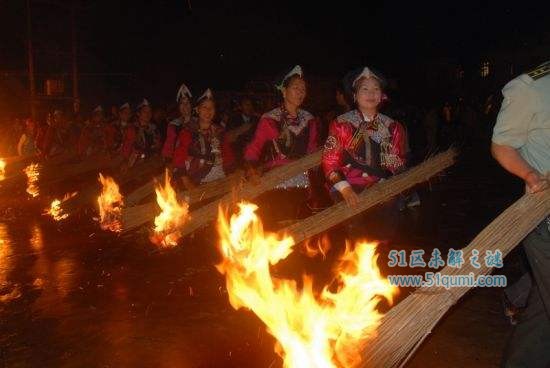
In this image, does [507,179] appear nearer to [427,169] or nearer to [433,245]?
[433,245]

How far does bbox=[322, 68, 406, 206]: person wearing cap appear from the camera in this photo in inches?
→ 171

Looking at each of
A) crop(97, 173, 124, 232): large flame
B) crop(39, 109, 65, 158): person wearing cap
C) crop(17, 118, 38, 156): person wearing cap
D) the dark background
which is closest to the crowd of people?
crop(97, 173, 124, 232): large flame

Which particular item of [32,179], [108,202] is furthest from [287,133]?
[32,179]

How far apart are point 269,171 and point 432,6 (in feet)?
72.5

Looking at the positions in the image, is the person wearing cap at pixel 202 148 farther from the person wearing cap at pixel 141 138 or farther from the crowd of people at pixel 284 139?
the person wearing cap at pixel 141 138

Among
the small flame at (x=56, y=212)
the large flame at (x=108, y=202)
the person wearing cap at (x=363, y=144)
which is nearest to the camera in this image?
the person wearing cap at (x=363, y=144)

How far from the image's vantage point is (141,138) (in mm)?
10570

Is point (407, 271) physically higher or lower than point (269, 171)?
lower

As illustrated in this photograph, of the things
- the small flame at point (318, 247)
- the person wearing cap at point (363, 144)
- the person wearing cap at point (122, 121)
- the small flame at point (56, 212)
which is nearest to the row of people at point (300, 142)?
the person wearing cap at point (363, 144)

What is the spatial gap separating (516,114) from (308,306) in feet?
5.21

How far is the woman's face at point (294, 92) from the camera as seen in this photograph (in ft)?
18.9

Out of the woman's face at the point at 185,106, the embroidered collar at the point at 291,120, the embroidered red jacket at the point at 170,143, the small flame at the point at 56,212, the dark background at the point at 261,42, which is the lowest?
the small flame at the point at 56,212

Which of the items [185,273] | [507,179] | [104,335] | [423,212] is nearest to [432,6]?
[507,179]

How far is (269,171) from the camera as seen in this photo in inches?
229
